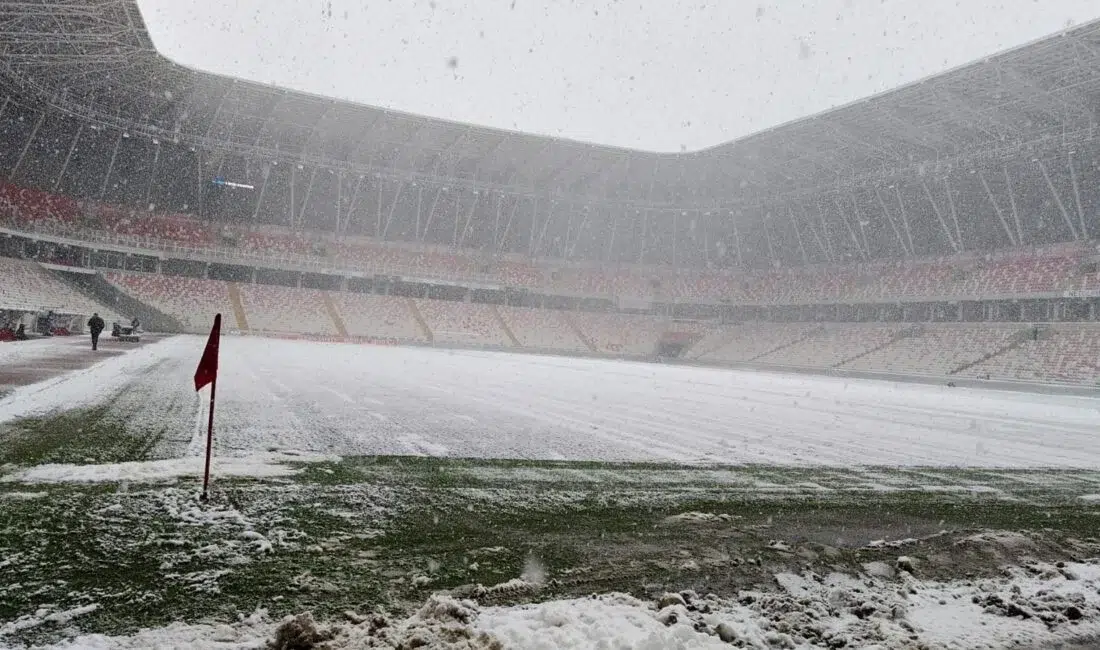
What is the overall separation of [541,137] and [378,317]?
19.0 metres

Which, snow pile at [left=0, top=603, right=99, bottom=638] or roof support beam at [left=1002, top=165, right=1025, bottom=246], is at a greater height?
roof support beam at [left=1002, top=165, right=1025, bottom=246]

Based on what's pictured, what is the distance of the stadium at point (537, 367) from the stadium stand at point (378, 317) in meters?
0.37

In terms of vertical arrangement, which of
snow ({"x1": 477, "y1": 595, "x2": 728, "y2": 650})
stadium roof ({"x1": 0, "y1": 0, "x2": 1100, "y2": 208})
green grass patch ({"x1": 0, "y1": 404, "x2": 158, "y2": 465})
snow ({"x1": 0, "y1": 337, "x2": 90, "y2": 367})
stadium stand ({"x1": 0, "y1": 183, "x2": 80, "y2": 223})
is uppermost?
stadium roof ({"x1": 0, "y1": 0, "x2": 1100, "y2": 208})

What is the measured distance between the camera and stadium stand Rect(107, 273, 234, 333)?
4375 centimetres

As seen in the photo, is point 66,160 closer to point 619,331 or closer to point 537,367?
point 537,367

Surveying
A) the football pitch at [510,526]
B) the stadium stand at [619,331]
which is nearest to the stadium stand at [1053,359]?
the stadium stand at [619,331]

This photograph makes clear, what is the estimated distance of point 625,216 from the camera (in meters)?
61.6

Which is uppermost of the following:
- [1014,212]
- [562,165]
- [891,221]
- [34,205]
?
[562,165]

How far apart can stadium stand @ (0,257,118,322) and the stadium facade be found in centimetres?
769

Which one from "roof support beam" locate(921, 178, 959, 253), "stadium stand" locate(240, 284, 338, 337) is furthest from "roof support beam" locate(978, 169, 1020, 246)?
"stadium stand" locate(240, 284, 338, 337)

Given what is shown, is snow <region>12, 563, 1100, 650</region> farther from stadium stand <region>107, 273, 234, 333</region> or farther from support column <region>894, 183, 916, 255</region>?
support column <region>894, 183, 916, 255</region>

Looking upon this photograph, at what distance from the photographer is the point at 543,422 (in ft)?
32.5

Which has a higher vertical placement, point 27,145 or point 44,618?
point 27,145

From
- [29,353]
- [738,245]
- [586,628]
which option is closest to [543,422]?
[586,628]
